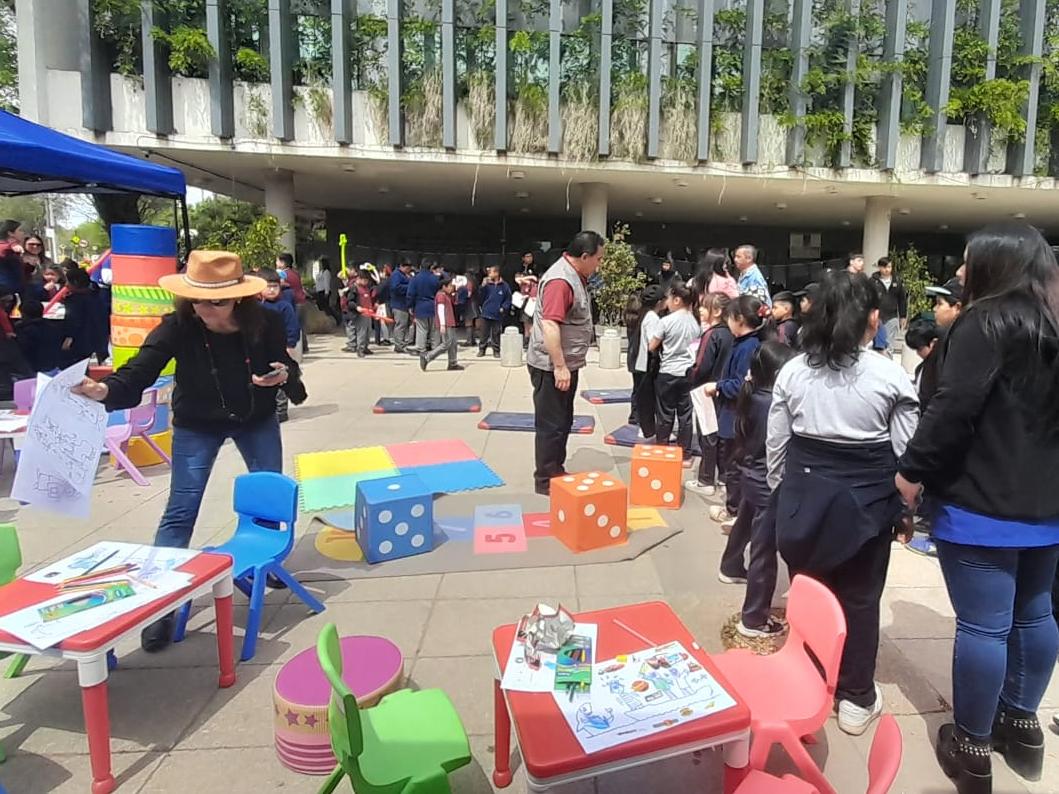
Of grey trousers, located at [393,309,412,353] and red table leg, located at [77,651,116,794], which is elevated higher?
grey trousers, located at [393,309,412,353]

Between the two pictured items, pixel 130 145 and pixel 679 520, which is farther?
pixel 130 145

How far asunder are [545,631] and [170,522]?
212cm

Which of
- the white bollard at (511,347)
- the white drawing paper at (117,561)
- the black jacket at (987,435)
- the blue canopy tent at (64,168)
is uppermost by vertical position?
the blue canopy tent at (64,168)

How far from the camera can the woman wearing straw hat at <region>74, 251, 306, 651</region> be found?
3.17 metres

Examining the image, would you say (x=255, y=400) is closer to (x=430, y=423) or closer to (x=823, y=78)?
(x=430, y=423)

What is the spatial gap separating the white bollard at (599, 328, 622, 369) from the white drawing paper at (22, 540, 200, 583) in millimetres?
9638

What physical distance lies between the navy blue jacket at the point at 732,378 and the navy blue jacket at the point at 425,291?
8.37m

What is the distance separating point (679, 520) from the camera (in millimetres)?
4785

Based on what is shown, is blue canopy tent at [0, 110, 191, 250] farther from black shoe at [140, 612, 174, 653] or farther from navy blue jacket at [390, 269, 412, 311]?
navy blue jacket at [390, 269, 412, 311]


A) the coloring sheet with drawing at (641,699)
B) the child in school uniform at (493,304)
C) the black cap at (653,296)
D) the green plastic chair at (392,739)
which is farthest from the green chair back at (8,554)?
the child in school uniform at (493,304)

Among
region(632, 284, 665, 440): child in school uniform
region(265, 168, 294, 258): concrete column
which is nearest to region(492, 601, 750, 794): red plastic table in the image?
region(632, 284, 665, 440): child in school uniform

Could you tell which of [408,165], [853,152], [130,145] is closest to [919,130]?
[853,152]

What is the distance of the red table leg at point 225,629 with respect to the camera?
2.78 m

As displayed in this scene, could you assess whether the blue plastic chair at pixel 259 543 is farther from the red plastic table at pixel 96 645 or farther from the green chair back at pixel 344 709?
the green chair back at pixel 344 709
